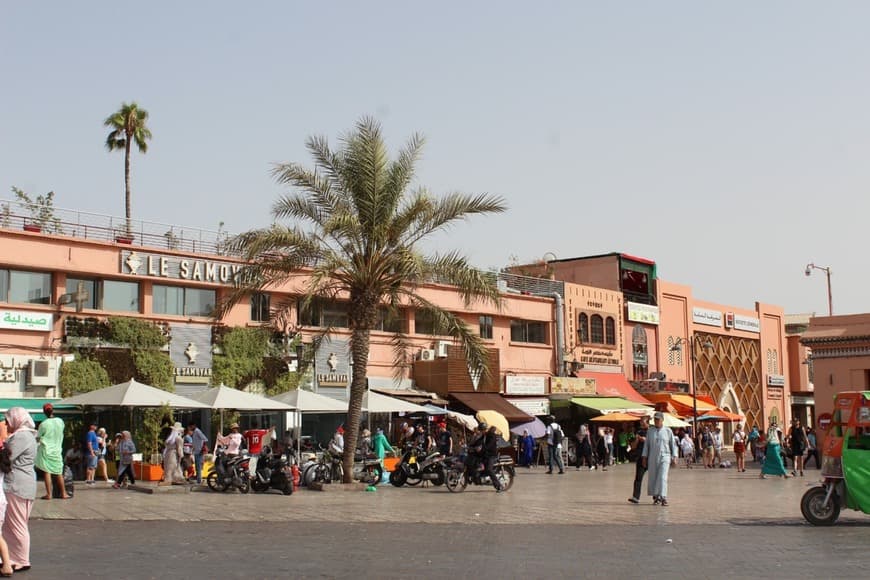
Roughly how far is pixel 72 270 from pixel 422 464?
12188 mm

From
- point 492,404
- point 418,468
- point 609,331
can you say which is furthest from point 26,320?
point 609,331

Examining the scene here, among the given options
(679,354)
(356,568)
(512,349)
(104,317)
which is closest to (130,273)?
(104,317)

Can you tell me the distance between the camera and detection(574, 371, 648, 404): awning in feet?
152

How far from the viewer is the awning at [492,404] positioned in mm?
38094

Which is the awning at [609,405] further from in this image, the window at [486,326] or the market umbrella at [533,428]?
the window at [486,326]

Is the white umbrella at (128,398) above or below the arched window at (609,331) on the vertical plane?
below

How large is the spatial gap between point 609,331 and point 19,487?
1579 inches

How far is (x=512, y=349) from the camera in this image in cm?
4331

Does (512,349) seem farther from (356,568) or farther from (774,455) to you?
(356,568)

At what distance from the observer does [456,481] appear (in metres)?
23.2

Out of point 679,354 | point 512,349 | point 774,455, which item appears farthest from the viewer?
point 679,354

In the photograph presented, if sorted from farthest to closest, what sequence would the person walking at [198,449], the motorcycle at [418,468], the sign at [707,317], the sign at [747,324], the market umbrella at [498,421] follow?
1. the sign at [747,324]
2. the sign at [707,317]
3. the market umbrella at [498,421]
4. the person walking at [198,449]
5. the motorcycle at [418,468]

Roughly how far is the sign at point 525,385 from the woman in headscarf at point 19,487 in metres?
31.8

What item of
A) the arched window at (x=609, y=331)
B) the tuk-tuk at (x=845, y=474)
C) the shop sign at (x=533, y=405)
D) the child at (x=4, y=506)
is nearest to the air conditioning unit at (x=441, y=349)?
the shop sign at (x=533, y=405)
